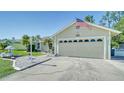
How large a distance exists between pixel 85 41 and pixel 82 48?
2.80 ft

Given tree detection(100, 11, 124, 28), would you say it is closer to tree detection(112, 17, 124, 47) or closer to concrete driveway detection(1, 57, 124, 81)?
tree detection(112, 17, 124, 47)

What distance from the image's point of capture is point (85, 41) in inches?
698

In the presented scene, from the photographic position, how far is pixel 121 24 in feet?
94.7

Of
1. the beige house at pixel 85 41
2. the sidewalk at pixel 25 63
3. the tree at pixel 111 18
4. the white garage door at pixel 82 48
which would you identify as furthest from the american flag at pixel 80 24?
the tree at pixel 111 18

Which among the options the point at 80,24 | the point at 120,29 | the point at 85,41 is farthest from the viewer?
the point at 120,29

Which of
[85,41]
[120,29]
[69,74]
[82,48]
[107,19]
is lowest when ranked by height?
[69,74]

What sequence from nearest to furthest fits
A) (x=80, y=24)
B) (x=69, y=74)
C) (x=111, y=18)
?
(x=69, y=74) → (x=80, y=24) → (x=111, y=18)

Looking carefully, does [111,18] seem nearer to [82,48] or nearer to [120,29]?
[120,29]

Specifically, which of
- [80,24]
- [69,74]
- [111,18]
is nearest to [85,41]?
[80,24]

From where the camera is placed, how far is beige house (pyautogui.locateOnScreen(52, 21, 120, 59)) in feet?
54.0

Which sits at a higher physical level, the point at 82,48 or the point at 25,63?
the point at 82,48

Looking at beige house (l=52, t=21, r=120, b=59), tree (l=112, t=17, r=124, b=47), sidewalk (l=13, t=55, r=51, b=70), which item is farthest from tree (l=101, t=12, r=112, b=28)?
sidewalk (l=13, t=55, r=51, b=70)

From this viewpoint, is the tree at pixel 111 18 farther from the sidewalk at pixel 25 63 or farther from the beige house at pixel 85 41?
the sidewalk at pixel 25 63
